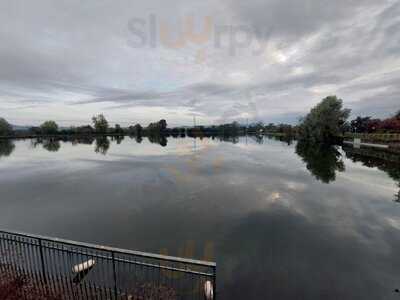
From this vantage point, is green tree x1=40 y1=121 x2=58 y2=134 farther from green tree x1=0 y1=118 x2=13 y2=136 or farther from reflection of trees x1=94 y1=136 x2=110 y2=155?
reflection of trees x1=94 y1=136 x2=110 y2=155

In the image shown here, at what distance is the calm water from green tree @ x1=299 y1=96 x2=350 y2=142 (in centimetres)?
4040

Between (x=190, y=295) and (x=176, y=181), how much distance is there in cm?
1133

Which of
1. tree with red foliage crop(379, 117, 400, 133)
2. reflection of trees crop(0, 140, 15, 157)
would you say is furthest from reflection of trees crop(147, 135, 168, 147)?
tree with red foliage crop(379, 117, 400, 133)

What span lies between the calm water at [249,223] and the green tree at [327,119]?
4040 cm

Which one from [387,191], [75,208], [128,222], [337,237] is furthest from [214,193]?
[387,191]

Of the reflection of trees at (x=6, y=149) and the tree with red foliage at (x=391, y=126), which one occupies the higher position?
the tree with red foliage at (x=391, y=126)

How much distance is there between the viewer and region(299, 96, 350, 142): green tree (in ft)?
172

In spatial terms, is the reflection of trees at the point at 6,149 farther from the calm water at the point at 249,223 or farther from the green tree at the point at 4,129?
the green tree at the point at 4,129

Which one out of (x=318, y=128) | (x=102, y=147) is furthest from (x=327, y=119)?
(x=102, y=147)

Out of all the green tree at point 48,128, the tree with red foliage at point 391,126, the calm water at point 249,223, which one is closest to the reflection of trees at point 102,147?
the calm water at point 249,223

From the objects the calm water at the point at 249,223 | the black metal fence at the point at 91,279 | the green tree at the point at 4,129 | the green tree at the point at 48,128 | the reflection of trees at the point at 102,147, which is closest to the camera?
the black metal fence at the point at 91,279

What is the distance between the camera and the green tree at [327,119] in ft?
172

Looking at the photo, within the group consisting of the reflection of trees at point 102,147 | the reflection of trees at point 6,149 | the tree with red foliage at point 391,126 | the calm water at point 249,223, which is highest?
the tree with red foliage at point 391,126

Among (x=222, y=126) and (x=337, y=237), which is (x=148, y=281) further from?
(x=222, y=126)
